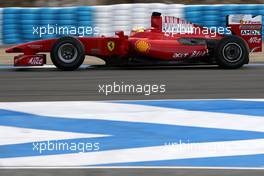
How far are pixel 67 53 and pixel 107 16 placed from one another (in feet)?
12.3

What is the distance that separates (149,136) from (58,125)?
849 mm

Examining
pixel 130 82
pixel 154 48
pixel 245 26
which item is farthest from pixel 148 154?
pixel 245 26

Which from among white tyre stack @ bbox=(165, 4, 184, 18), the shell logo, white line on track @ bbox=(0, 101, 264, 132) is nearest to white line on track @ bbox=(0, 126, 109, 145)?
white line on track @ bbox=(0, 101, 264, 132)

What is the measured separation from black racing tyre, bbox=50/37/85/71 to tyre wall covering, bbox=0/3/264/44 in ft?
11.8

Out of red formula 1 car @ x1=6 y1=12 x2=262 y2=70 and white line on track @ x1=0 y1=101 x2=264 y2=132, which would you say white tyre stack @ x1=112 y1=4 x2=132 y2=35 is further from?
white line on track @ x1=0 y1=101 x2=264 y2=132

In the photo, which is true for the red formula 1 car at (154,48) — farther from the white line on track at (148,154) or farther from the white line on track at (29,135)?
the white line on track at (148,154)

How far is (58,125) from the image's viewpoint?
555 centimetres

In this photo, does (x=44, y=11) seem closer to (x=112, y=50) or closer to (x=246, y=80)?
(x=112, y=50)

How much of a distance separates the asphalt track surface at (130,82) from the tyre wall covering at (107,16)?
10.4 ft

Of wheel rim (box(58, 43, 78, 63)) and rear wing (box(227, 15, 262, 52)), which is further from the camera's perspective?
rear wing (box(227, 15, 262, 52))

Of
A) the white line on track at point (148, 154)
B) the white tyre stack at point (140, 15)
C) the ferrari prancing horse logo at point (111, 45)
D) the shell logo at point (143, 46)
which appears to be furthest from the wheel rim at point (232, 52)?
the white line on track at point (148, 154)

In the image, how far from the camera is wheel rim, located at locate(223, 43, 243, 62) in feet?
30.1

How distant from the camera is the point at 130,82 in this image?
26.5 ft
